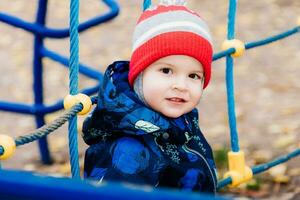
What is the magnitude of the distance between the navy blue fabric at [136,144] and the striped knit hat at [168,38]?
0.07 meters

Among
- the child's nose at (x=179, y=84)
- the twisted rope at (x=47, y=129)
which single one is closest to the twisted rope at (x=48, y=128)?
the twisted rope at (x=47, y=129)

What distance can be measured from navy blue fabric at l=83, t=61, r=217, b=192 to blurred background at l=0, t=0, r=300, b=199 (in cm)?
131

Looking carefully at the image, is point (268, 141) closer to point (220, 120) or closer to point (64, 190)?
point (220, 120)

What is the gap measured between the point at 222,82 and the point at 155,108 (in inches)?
109

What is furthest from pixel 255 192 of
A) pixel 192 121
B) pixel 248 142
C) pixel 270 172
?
pixel 192 121

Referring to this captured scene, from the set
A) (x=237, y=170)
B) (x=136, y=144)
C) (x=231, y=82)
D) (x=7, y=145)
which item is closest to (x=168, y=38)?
(x=136, y=144)

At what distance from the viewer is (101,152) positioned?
5.24 ft

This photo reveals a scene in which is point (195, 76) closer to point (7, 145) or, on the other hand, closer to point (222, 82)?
point (7, 145)

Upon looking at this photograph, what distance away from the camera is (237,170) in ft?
7.47

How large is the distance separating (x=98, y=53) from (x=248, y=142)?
190 cm

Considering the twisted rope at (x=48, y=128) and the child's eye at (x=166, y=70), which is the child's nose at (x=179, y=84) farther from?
the twisted rope at (x=48, y=128)

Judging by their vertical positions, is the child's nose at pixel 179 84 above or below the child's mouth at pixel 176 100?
above

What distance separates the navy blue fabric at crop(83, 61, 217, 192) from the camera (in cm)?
155

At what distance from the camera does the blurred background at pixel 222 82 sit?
3.35 meters
